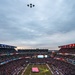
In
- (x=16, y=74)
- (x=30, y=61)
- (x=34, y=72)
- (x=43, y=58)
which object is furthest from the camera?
(x=43, y=58)

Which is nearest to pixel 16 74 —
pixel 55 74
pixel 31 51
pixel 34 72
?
pixel 34 72

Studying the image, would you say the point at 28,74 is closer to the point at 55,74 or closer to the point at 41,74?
the point at 41,74

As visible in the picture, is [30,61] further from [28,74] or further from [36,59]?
[28,74]

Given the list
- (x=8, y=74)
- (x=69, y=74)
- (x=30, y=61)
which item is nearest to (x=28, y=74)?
(x=8, y=74)

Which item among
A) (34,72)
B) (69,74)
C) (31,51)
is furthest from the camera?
(31,51)

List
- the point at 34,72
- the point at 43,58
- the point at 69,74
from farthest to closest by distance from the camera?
the point at 43,58 → the point at 34,72 → the point at 69,74

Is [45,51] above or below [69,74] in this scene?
above

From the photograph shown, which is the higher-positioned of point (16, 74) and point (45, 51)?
point (45, 51)

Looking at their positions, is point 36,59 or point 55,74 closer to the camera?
point 55,74

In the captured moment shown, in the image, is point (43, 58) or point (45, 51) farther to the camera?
point (45, 51)
